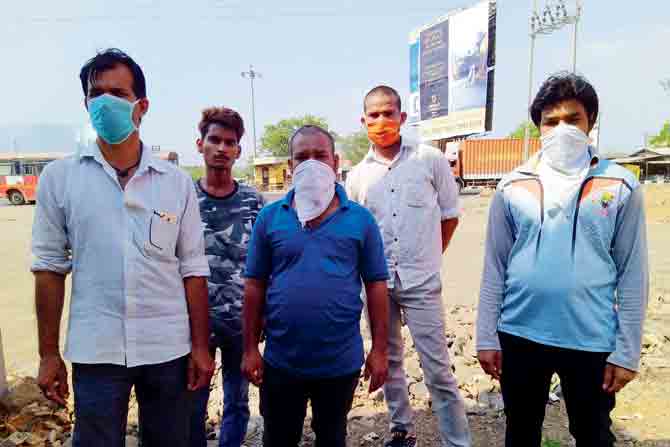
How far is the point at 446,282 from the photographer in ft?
23.3

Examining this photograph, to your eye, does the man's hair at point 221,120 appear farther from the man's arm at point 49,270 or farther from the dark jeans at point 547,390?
the dark jeans at point 547,390

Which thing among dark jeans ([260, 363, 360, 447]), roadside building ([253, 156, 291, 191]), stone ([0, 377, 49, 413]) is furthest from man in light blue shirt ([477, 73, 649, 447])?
roadside building ([253, 156, 291, 191])

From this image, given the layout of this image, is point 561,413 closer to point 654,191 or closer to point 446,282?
point 446,282

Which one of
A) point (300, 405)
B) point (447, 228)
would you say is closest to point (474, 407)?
point (447, 228)

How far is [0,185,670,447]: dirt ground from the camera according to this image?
9.70 feet

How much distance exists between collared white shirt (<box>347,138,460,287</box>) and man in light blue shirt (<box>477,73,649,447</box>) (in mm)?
613

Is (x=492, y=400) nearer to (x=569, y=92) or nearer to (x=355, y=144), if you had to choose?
(x=569, y=92)

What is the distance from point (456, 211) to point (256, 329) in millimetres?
1507

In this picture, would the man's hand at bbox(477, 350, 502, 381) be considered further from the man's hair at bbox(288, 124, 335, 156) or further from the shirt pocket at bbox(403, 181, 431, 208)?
the man's hair at bbox(288, 124, 335, 156)

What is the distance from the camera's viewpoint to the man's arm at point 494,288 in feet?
6.56

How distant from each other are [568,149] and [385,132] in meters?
1.11

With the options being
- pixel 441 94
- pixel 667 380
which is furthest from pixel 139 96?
pixel 441 94

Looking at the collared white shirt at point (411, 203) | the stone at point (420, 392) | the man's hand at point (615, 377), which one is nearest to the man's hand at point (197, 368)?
the collared white shirt at point (411, 203)

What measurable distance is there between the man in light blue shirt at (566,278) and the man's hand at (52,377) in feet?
5.55
